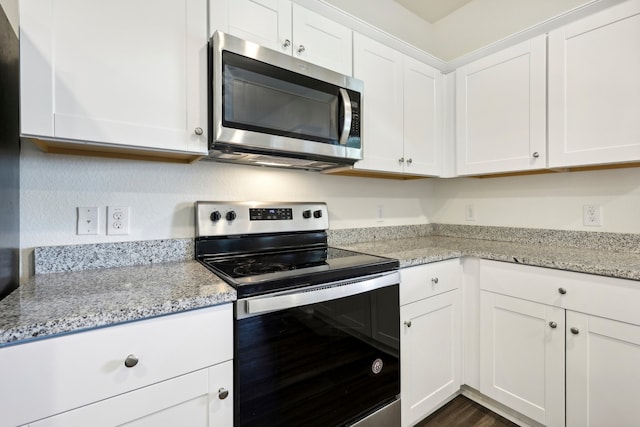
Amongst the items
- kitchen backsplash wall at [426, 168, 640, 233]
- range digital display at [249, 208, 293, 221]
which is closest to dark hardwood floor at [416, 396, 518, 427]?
kitchen backsplash wall at [426, 168, 640, 233]

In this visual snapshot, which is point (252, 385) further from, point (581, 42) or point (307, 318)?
point (581, 42)

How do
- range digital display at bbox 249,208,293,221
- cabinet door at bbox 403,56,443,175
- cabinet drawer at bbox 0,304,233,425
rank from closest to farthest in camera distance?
1. cabinet drawer at bbox 0,304,233,425
2. range digital display at bbox 249,208,293,221
3. cabinet door at bbox 403,56,443,175

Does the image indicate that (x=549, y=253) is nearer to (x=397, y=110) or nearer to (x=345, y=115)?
(x=397, y=110)

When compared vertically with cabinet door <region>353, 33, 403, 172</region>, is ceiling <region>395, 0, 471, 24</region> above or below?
above

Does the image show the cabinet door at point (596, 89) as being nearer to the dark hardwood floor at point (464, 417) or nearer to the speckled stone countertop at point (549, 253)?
the speckled stone countertop at point (549, 253)

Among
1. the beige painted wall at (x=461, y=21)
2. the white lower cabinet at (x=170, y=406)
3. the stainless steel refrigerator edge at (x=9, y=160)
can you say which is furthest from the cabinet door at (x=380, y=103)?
the stainless steel refrigerator edge at (x=9, y=160)

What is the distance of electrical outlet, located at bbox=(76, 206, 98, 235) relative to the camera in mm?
1177

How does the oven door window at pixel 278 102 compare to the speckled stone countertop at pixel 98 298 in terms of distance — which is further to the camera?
the oven door window at pixel 278 102

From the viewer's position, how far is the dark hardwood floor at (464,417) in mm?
1582

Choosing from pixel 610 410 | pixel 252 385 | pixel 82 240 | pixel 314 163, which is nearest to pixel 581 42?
pixel 314 163

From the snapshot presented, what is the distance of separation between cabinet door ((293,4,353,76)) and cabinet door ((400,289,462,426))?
1274 millimetres

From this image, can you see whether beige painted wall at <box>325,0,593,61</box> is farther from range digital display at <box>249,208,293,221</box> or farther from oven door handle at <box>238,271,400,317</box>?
oven door handle at <box>238,271,400,317</box>

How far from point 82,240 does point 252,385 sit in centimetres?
90

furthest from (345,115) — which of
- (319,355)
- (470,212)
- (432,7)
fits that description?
(432,7)
